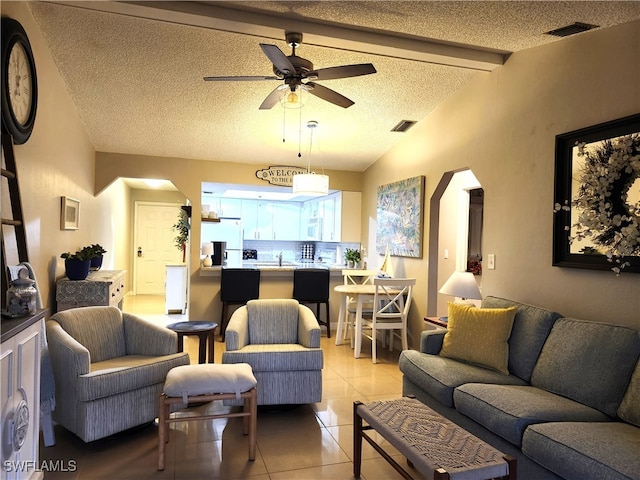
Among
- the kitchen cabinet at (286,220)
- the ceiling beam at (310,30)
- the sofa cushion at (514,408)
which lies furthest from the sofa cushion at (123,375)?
the kitchen cabinet at (286,220)

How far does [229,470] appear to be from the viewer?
93.7 inches

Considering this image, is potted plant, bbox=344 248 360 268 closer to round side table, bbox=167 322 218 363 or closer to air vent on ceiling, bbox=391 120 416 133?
air vent on ceiling, bbox=391 120 416 133

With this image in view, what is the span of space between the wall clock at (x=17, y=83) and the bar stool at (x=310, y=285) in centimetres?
352

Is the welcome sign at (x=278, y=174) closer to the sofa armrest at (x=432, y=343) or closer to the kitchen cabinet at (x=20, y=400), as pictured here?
the sofa armrest at (x=432, y=343)

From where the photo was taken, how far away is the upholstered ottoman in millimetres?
2402

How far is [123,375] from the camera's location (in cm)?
262

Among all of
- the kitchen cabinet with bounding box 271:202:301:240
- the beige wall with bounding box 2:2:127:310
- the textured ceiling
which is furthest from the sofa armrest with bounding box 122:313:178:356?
the kitchen cabinet with bounding box 271:202:301:240

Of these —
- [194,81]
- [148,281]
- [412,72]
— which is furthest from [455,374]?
[148,281]

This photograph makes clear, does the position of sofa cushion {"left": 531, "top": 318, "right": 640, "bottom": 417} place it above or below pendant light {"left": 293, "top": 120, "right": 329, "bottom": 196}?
below

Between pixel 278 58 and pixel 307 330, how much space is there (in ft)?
6.34

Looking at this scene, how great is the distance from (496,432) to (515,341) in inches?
33.7

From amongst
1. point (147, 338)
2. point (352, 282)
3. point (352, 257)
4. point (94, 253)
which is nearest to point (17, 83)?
point (94, 253)

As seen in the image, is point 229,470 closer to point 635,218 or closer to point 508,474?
point 508,474

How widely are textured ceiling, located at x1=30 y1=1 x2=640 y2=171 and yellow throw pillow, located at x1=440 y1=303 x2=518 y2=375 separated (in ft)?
6.50
